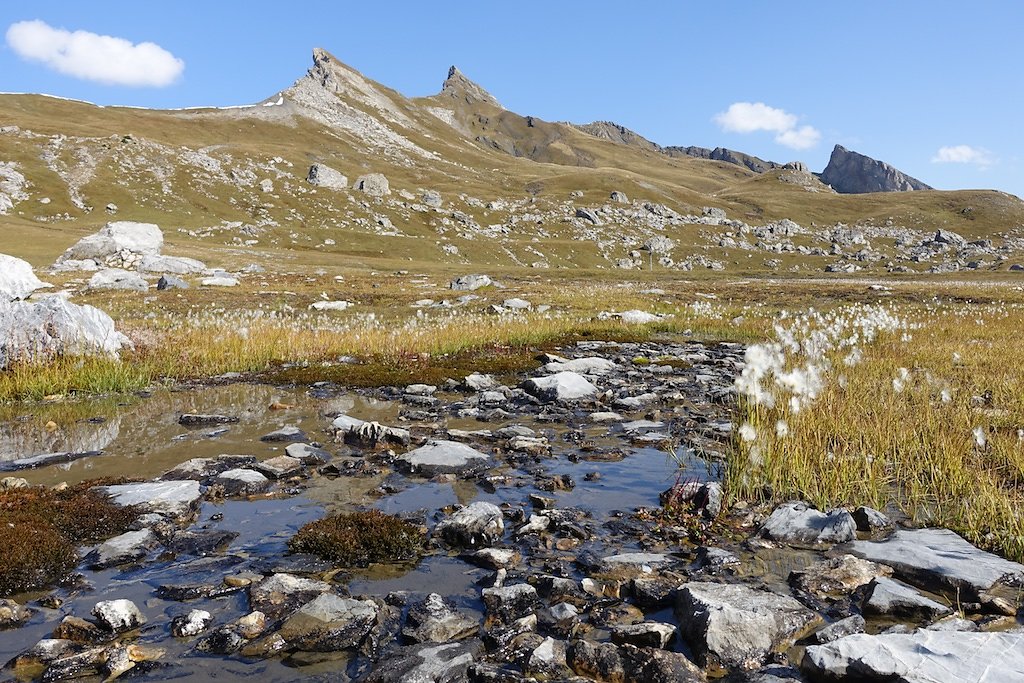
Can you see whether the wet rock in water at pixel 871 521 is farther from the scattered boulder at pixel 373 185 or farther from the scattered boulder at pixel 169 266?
the scattered boulder at pixel 373 185

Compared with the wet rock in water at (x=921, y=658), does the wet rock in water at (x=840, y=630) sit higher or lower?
lower

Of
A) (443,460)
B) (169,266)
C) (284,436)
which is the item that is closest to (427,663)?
(443,460)

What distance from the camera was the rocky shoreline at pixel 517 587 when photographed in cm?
407

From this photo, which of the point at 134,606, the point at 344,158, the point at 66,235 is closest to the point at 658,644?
the point at 134,606

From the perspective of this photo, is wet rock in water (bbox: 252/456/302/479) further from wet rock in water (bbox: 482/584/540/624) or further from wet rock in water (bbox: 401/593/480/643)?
wet rock in water (bbox: 482/584/540/624)

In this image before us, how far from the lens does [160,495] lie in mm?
7117

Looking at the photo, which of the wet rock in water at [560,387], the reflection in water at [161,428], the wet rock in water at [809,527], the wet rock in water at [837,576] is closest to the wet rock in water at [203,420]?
the reflection in water at [161,428]

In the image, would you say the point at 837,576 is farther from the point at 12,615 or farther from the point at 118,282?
the point at 118,282

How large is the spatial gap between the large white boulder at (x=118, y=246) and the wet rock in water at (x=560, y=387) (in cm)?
5764

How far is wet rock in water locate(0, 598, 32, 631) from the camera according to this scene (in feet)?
15.0

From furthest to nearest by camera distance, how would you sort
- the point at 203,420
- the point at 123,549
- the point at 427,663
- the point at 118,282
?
the point at 118,282 → the point at 203,420 → the point at 123,549 → the point at 427,663

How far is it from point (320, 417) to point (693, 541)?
8.03 metres

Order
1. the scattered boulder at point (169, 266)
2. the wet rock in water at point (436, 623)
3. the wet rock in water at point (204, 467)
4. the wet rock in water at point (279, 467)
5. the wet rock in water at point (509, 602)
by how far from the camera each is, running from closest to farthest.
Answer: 1. the wet rock in water at point (436, 623)
2. the wet rock in water at point (509, 602)
3. the wet rock in water at point (204, 467)
4. the wet rock in water at point (279, 467)
5. the scattered boulder at point (169, 266)

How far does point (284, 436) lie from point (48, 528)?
441 cm
